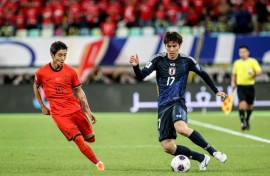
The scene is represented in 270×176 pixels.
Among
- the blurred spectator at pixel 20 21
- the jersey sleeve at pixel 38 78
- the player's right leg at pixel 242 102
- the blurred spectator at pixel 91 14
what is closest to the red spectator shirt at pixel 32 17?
the blurred spectator at pixel 20 21

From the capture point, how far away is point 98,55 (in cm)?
2762

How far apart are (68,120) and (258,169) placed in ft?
9.44

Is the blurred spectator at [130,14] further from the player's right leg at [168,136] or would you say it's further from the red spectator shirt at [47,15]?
the player's right leg at [168,136]

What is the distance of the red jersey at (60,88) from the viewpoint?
11.2m

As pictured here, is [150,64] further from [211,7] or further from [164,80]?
[211,7]

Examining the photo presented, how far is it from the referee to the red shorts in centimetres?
895

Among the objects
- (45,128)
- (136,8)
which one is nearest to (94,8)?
(136,8)

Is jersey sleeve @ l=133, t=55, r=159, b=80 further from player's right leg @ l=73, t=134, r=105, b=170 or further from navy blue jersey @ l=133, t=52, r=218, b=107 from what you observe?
player's right leg @ l=73, t=134, r=105, b=170

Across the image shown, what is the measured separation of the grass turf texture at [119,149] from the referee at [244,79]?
596 mm

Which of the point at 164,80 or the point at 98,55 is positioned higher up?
the point at 164,80

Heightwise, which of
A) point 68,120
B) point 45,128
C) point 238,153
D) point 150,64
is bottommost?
point 45,128

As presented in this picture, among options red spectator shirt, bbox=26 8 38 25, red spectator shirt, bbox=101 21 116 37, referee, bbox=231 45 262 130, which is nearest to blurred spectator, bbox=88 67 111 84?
red spectator shirt, bbox=101 21 116 37

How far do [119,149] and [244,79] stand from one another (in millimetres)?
6047

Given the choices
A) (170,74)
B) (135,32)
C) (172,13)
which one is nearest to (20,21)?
(135,32)
